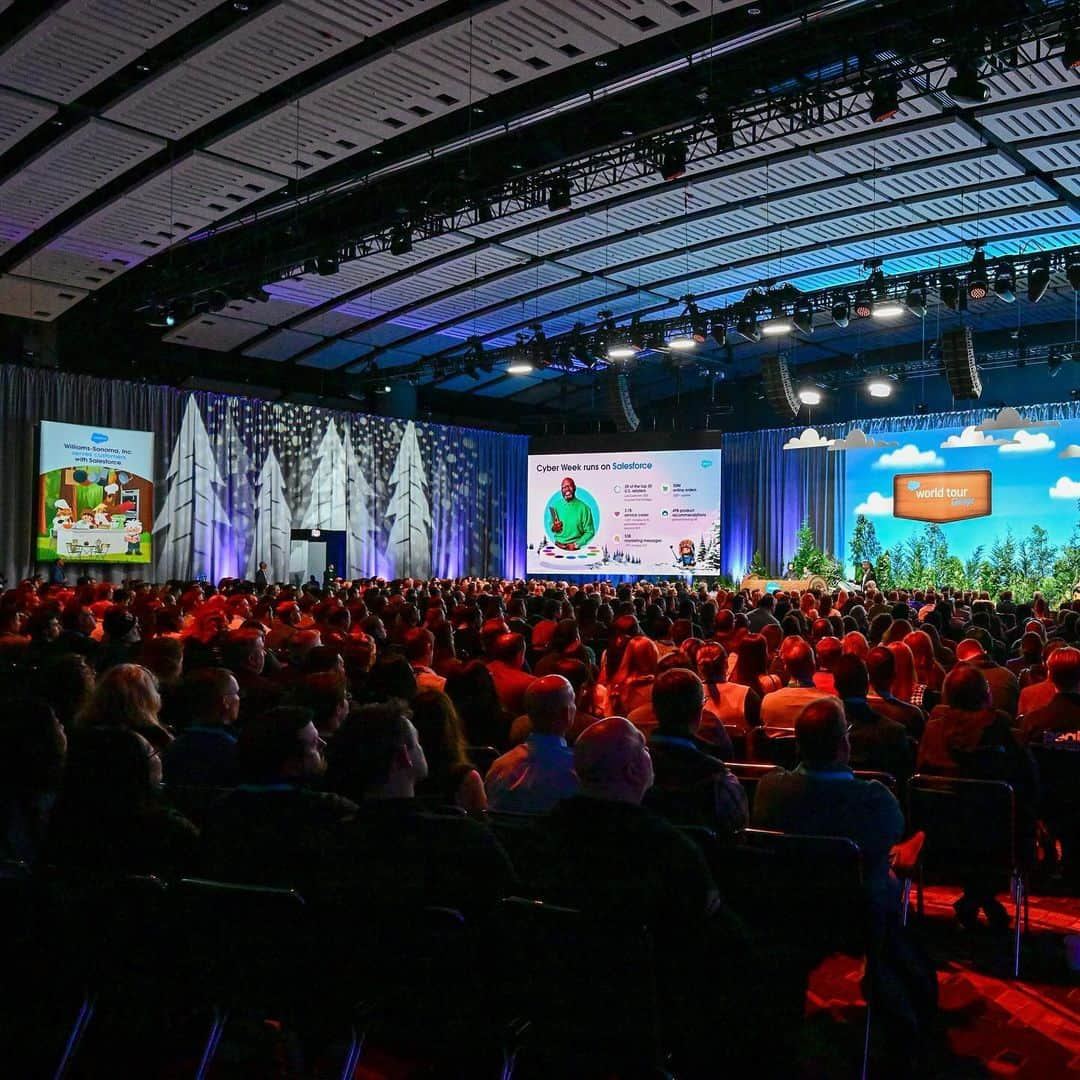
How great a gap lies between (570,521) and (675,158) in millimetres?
Answer: 14418

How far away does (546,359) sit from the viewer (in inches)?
730

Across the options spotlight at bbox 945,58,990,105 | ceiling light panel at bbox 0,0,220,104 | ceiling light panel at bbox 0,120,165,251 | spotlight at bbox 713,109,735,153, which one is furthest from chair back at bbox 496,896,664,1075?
ceiling light panel at bbox 0,120,165,251

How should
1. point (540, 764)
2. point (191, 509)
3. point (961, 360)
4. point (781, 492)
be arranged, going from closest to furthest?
point (540, 764) → point (961, 360) → point (191, 509) → point (781, 492)

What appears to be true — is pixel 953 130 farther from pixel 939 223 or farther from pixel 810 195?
pixel 939 223

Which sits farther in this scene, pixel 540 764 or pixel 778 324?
pixel 778 324

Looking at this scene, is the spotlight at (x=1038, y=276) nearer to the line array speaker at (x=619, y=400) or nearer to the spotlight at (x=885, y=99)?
the spotlight at (x=885, y=99)

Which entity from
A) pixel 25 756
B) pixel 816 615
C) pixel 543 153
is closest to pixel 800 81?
pixel 543 153

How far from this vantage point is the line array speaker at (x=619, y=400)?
19.2 meters

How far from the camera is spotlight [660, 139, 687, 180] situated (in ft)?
33.4

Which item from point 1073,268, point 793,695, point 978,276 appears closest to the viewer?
point 793,695

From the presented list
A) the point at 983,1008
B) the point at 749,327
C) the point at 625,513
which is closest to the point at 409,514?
the point at 625,513

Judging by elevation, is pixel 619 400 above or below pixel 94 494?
above

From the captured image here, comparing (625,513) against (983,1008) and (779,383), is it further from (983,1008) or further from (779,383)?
(983,1008)

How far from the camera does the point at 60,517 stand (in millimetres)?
17219
